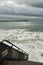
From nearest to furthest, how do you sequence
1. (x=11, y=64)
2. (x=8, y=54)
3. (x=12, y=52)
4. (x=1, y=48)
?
(x=11, y=64) < (x=1, y=48) < (x=8, y=54) < (x=12, y=52)

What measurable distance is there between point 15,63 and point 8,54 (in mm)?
1469

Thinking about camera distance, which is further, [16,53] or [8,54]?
[16,53]

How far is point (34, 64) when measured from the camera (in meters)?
5.71

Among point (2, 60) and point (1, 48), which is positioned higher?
point (1, 48)

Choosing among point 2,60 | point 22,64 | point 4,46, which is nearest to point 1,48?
point 4,46

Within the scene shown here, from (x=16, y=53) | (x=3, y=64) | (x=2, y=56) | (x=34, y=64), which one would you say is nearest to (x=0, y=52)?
(x=2, y=56)

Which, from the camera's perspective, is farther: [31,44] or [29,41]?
[29,41]

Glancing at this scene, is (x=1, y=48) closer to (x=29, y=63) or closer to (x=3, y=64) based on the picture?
(x=3, y=64)

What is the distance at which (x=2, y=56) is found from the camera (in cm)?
625

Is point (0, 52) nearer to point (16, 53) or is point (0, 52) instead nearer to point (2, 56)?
point (2, 56)

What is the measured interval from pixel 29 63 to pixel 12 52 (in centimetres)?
207

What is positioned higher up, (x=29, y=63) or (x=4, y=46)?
(x=4, y=46)

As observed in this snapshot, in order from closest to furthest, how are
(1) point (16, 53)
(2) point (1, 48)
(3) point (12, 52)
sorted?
(2) point (1, 48), (3) point (12, 52), (1) point (16, 53)

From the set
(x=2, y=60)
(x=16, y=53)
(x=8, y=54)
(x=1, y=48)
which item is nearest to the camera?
(x=2, y=60)
